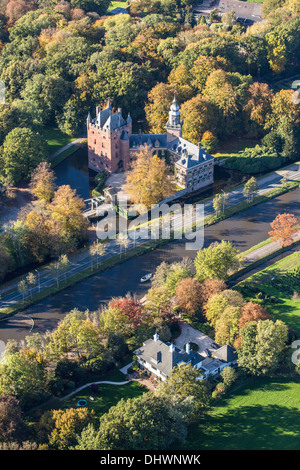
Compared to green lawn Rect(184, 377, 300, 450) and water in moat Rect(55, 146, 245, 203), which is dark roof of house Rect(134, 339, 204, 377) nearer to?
green lawn Rect(184, 377, 300, 450)

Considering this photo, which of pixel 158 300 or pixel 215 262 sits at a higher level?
pixel 215 262

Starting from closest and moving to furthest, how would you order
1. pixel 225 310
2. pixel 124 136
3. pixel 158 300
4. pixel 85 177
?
1. pixel 225 310
2. pixel 158 300
3. pixel 124 136
4. pixel 85 177

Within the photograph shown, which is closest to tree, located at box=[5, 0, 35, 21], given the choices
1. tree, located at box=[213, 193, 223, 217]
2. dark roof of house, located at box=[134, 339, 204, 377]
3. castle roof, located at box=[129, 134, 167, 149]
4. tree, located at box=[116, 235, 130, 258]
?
castle roof, located at box=[129, 134, 167, 149]

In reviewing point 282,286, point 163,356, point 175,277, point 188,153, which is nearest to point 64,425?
point 163,356

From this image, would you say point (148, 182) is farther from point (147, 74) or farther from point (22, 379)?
point (22, 379)

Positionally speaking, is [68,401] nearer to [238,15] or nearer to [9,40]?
[9,40]

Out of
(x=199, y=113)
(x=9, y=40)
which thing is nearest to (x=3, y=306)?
(x=199, y=113)
